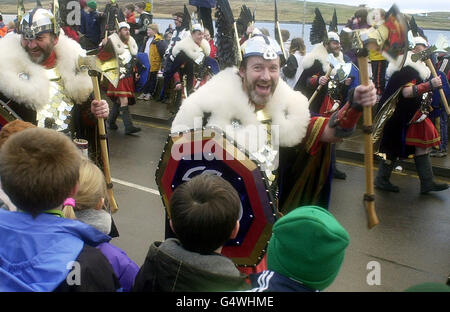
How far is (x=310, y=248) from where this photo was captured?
1.67m

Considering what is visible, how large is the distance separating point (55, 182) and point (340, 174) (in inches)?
226

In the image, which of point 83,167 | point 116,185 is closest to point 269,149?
point 83,167

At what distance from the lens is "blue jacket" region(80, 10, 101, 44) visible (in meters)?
11.7

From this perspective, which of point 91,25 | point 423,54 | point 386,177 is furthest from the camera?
point 91,25

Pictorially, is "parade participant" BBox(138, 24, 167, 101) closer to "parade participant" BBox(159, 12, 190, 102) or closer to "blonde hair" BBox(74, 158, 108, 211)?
"parade participant" BBox(159, 12, 190, 102)

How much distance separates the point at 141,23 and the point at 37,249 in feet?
41.1

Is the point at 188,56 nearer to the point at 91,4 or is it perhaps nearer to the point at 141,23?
the point at 91,4

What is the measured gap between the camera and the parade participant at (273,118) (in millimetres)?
2947

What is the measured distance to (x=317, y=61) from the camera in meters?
7.78

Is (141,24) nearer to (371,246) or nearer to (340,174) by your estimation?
(340,174)

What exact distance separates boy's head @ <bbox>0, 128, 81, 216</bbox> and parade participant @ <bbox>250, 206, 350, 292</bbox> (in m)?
0.79

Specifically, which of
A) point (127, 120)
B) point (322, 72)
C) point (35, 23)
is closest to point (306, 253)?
point (35, 23)

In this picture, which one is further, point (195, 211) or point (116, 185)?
point (116, 185)

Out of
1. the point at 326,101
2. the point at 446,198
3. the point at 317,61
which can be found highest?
the point at 317,61
